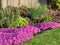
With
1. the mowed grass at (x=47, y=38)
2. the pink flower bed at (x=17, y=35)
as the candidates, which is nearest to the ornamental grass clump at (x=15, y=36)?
the pink flower bed at (x=17, y=35)

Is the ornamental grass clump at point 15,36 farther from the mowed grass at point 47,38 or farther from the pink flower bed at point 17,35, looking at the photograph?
the mowed grass at point 47,38

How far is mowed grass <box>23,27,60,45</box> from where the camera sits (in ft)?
27.7

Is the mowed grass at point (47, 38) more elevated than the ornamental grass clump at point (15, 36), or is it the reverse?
the ornamental grass clump at point (15, 36)

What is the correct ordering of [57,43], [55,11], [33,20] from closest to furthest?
[57,43] → [33,20] → [55,11]

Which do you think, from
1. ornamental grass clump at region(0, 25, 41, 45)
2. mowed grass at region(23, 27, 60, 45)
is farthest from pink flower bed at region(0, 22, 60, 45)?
mowed grass at region(23, 27, 60, 45)

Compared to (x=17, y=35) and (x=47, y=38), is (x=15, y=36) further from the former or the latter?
(x=47, y=38)

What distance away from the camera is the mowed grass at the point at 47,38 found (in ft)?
27.7

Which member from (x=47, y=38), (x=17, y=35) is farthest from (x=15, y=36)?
(x=47, y=38)

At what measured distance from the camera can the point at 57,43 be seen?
27.9 ft

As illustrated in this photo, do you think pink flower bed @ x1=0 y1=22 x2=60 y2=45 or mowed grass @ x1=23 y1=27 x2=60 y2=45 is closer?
pink flower bed @ x1=0 y1=22 x2=60 y2=45

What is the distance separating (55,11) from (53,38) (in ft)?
16.5

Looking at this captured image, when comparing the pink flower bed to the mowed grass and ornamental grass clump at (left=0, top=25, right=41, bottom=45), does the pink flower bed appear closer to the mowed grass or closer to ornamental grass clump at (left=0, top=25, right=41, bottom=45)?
ornamental grass clump at (left=0, top=25, right=41, bottom=45)

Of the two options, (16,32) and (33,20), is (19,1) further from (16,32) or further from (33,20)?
(16,32)

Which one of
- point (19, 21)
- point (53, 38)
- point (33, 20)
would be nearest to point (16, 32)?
point (53, 38)
